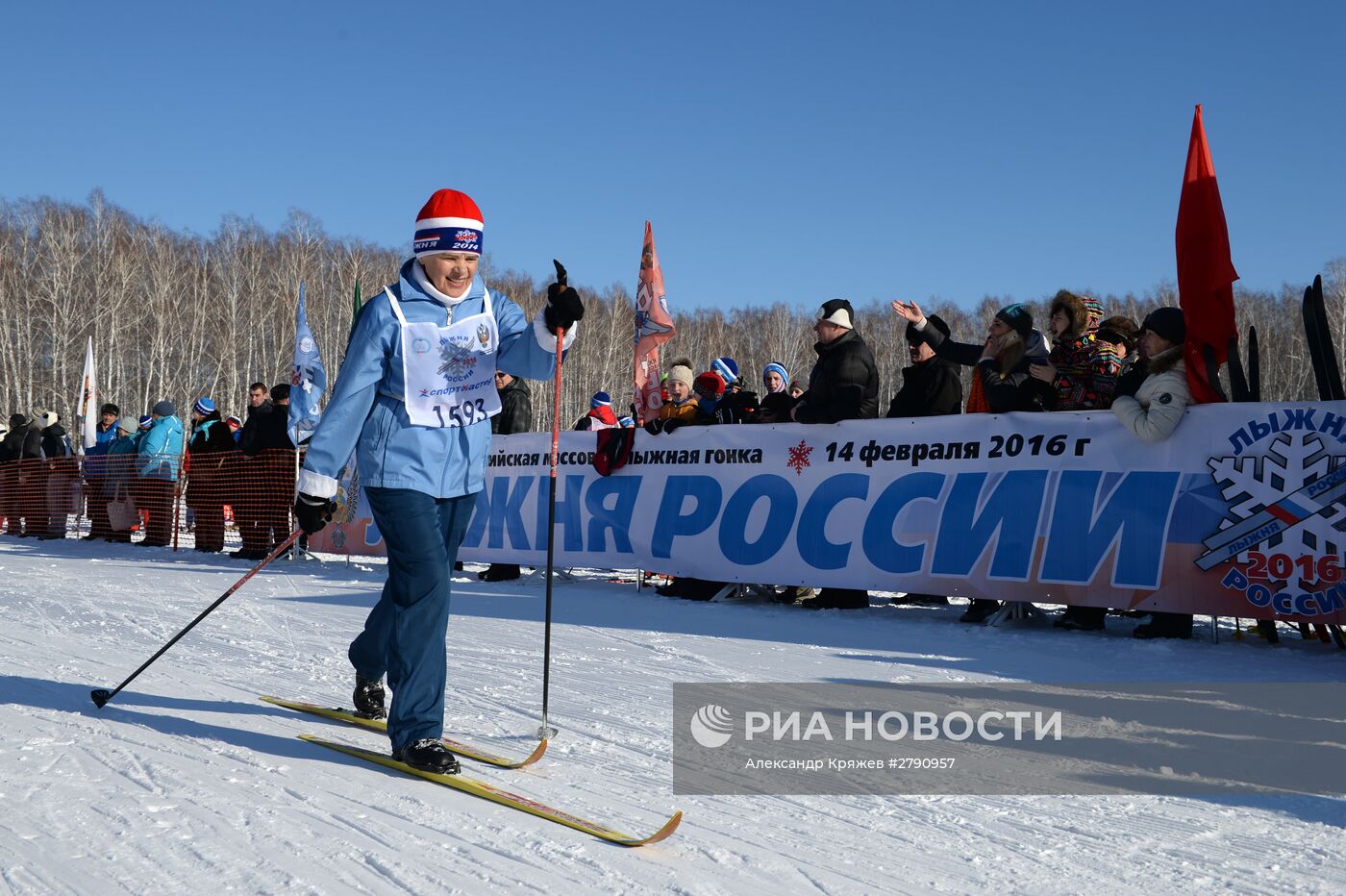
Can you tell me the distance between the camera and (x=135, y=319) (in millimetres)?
50688

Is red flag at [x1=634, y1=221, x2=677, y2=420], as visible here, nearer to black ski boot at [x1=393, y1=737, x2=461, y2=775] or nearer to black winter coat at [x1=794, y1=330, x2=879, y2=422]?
black winter coat at [x1=794, y1=330, x2=879, y2=422]

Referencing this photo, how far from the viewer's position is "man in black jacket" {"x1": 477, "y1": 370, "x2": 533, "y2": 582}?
11.0 m

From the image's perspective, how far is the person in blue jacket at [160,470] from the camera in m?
15.7

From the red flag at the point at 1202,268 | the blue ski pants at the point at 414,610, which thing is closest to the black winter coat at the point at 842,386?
the red flag at the point at 1202,268

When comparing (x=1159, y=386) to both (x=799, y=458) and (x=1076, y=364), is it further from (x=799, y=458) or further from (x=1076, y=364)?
(x=799, y=458)

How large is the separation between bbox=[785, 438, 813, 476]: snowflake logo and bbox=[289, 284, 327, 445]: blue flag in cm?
642

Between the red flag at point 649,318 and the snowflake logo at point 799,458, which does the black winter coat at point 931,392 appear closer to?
the snowflake logo at point 799,458

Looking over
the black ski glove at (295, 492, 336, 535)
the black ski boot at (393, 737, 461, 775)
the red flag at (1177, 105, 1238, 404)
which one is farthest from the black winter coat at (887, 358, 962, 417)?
the black ski boot at (393, 737, 461, 775)

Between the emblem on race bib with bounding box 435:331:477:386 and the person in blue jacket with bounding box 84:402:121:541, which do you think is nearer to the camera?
the emblem on race bib with bounding box 435:331:477:386

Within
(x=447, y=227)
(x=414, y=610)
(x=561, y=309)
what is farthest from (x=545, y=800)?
(x=447, y=227)

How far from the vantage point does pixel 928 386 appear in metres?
8.52

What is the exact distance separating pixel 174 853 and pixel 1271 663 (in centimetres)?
534

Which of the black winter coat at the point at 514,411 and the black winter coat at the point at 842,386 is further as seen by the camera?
the black winter coat at the point at 514,411

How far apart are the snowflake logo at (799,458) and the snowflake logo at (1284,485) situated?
294 cm
